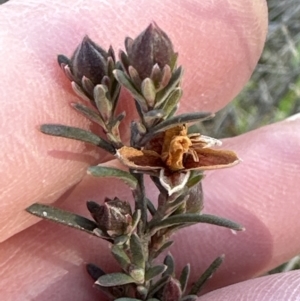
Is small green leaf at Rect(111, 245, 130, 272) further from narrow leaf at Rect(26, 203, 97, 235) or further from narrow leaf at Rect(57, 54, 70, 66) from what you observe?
narrow leaf at Rect(57, 54, 70, 66)

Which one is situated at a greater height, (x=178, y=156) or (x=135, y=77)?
(x=135, y=77)

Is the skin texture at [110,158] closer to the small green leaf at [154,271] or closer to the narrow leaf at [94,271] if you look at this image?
the narrow leaf at [94,271]

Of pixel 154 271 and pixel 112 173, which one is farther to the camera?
pixel 154 271

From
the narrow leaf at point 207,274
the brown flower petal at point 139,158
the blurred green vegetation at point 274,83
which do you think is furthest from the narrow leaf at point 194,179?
the blurred green vegetation at point 274,83

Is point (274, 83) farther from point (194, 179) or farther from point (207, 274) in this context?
point (194, 179)

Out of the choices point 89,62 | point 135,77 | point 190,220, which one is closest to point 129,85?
point 135,77

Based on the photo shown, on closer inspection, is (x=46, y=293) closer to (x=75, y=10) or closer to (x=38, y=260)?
(x=38, y=260)

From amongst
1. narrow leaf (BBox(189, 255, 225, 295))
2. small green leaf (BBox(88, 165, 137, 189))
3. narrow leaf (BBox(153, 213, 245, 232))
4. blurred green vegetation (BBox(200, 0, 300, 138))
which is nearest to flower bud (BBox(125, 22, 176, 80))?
small green leaf (BBox(88, 165, 137, 189))
